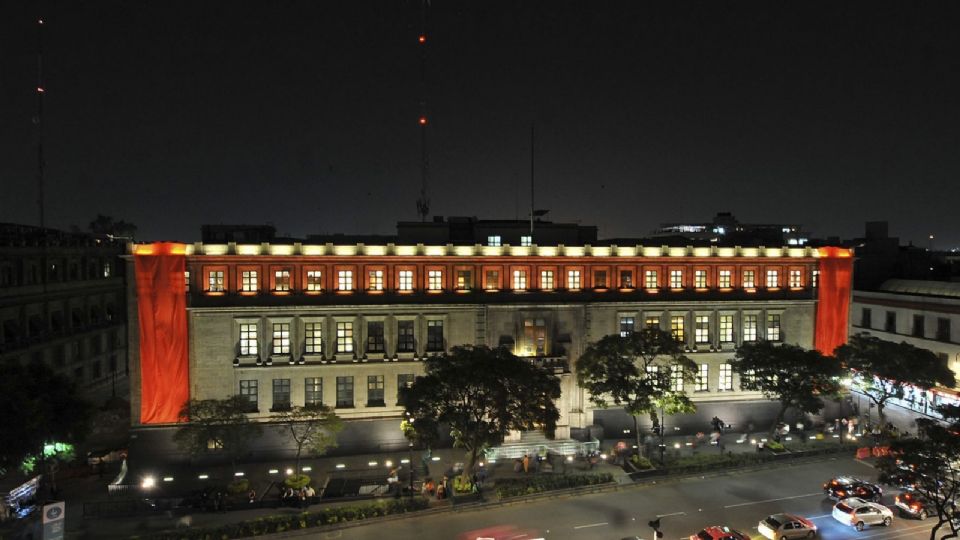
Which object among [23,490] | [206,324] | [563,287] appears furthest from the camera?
[563,287]

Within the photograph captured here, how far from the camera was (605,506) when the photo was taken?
42844 millimetres

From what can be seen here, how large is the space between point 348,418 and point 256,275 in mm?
15075

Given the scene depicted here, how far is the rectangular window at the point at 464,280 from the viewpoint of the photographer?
5659 centimetres

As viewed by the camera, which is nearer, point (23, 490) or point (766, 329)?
point (23, 490)

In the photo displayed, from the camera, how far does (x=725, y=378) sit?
60312 millimetres

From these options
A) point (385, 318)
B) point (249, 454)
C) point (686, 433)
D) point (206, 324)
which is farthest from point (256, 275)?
point (686, 433)

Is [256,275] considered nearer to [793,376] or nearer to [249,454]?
[249,454]

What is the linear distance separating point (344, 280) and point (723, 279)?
1501 inches

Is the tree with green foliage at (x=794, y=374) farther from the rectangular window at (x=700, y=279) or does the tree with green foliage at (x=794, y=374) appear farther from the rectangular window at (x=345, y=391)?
the rectangular window at (x=345, y=391)

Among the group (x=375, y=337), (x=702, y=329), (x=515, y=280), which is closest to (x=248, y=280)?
(x=375, y=337)

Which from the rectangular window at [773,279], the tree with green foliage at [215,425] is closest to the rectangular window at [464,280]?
the tree with green foliage at [215,425]

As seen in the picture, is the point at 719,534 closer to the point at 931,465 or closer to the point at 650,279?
the point at 931,465

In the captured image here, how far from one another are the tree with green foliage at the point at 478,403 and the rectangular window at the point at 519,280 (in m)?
14.3

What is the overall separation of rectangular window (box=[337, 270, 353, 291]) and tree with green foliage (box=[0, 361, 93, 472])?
831 inches
